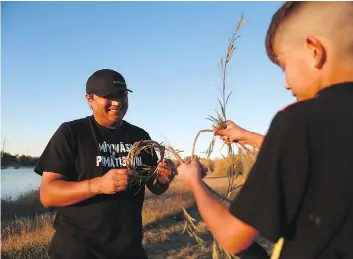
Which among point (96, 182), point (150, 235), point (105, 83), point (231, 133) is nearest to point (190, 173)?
point (231, 133)

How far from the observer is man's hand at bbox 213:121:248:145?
9.37ft

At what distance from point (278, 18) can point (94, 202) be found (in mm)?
2254

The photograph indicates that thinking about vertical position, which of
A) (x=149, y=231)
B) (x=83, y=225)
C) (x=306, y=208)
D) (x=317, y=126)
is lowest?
(x=149, y=231)

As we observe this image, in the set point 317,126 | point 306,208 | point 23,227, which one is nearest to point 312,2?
point 317,126

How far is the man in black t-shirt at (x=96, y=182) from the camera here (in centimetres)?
322

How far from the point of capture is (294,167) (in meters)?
1.35

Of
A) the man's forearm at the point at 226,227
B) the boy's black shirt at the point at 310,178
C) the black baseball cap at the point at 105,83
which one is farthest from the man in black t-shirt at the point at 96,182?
the boy's black shirt at the point at 310,178

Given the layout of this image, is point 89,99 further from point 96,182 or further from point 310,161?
point 310,161

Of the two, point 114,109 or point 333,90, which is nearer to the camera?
point 333,90

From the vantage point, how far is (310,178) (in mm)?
1357

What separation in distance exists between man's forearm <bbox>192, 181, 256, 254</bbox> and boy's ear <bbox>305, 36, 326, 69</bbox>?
628 millimetres

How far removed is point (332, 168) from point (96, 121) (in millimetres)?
2638

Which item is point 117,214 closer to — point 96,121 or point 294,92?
point 96,121

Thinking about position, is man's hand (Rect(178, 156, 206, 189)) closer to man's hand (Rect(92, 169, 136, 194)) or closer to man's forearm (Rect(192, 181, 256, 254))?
man's forearm (Rect(192, 181, 256, 254))
